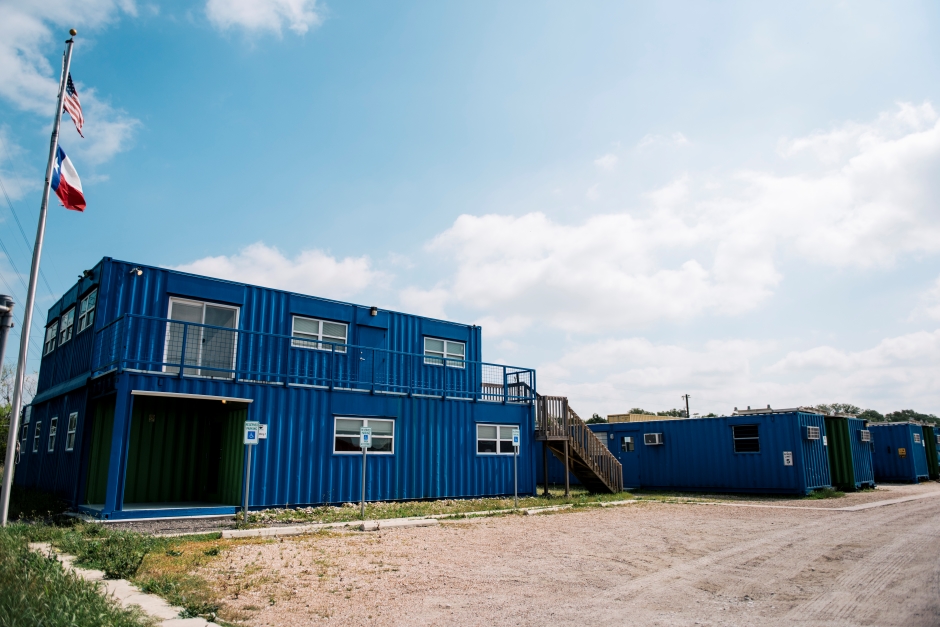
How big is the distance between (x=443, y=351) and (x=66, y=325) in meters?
12.0

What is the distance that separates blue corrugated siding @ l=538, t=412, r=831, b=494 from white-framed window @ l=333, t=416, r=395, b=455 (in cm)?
1462

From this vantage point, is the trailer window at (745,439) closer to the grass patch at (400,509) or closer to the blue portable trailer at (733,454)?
the blue portable trailer at (733,454)

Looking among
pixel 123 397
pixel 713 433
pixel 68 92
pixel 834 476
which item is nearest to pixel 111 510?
pixel 123 397

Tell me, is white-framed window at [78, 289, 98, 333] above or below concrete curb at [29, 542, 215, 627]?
above

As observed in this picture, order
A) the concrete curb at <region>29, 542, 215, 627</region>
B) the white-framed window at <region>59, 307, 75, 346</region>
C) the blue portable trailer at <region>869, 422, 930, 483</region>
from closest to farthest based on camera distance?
the concrete curb at <region>29, 542, 215, 627</region>, the white-framed window at <region>59, 307, 75, 346</region>, the blue portable trailer at <region>869, 422, 930, 483</region>

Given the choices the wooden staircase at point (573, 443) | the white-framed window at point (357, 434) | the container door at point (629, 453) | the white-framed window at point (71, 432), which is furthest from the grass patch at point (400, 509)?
the container door at point (629, 453)

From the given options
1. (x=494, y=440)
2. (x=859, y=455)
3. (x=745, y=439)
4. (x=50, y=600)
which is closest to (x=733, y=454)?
(x=745, y=439)

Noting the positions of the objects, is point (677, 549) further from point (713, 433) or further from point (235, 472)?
point (713, 433)

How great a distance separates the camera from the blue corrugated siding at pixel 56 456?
615 inches

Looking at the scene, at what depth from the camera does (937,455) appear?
3975cm

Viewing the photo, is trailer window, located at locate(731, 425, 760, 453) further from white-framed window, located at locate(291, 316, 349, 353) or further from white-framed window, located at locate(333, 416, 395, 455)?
white-framed window, located at locate(291, 316, 349, 353)

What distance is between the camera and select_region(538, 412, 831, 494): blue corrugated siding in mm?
24250

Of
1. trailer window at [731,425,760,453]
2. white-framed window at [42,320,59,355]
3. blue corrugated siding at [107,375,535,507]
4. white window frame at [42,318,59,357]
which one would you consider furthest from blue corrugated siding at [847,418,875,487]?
white-framed window at [42,320,59,355]

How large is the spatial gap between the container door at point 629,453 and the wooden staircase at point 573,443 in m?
6.70
